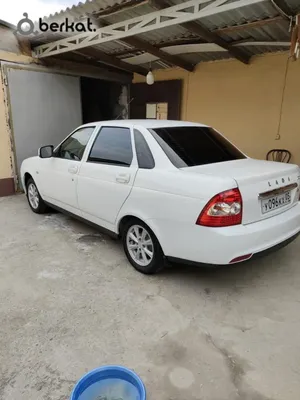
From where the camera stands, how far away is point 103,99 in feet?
28.5

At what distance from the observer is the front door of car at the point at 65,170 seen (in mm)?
3801

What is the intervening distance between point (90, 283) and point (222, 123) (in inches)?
186

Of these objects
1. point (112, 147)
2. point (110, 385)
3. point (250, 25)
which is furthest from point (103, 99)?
point (110, 385)

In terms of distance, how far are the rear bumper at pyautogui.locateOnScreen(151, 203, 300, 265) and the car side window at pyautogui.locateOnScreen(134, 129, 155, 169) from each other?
609 millimetres

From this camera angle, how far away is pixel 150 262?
296cm

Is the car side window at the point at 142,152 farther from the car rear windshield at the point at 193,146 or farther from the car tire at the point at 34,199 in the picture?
the car tire at the point at 34,199

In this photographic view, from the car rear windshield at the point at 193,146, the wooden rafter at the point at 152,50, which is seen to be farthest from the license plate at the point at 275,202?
the wooden rafter at the point at 152,50

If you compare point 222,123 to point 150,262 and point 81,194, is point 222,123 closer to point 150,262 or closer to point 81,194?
point 81,194

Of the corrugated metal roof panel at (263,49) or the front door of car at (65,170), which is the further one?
the corrugated metal roof panel at (263,49)

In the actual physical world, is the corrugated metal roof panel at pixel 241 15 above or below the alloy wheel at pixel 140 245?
above

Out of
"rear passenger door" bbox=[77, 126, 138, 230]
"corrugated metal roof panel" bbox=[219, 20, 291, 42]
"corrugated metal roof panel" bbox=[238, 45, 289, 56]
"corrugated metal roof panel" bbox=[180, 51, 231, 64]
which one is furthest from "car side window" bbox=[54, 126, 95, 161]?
"corrugated metal roof panel" bbox=[238, 45, 289, 56]

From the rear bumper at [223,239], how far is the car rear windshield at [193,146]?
0.65 m

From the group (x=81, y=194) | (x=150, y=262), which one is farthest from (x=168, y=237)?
(x=81, y=194)

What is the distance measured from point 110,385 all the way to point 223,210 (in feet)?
4.72
